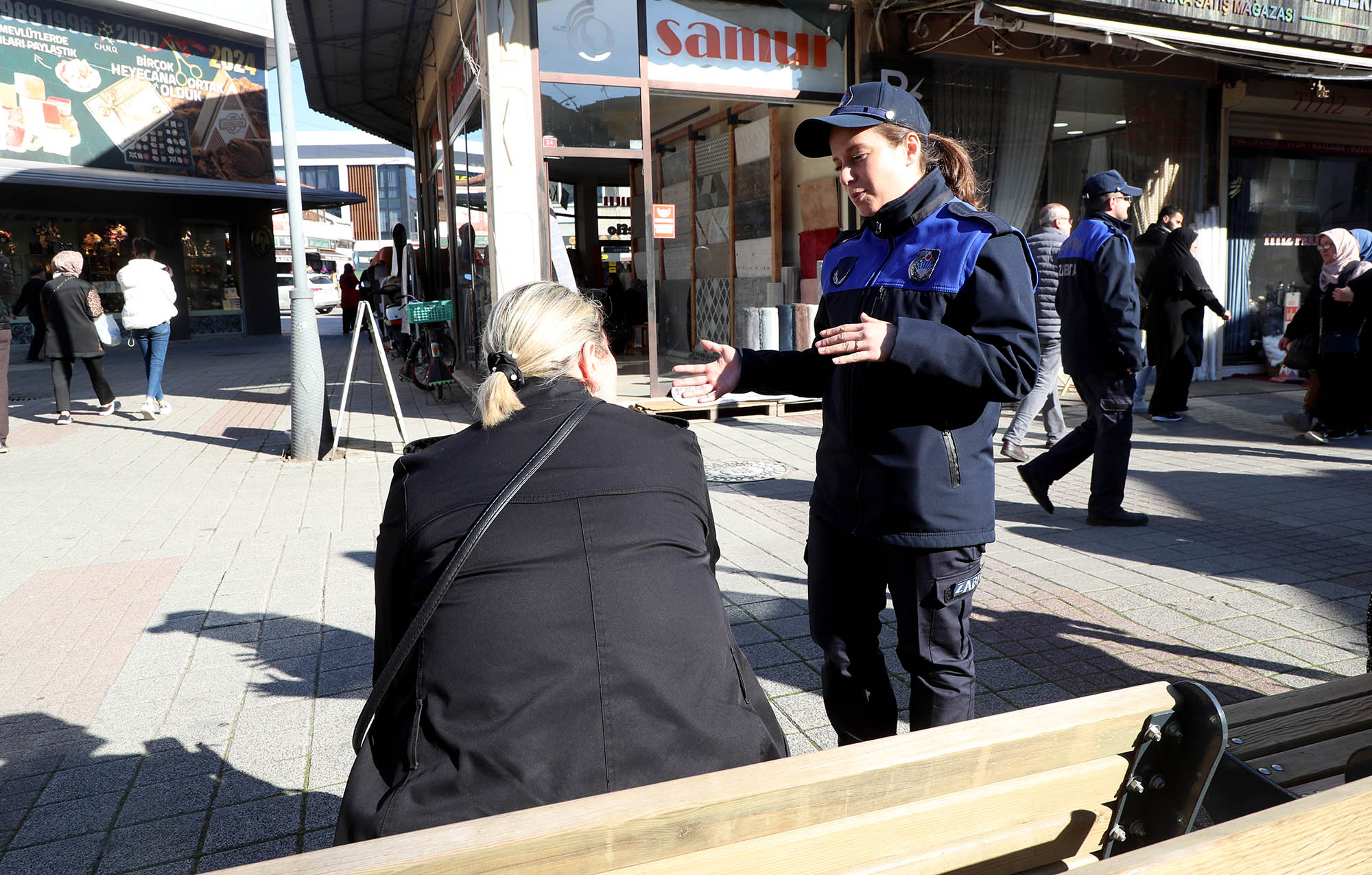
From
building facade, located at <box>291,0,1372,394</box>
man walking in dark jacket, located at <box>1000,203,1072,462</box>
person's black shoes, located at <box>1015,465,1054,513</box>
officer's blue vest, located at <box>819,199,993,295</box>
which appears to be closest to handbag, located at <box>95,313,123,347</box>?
building facade, located at <box>291,0,1372,394</box>

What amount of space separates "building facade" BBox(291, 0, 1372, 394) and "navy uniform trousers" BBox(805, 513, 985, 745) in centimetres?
482

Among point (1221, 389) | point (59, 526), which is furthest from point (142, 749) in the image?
point (1221, 389)

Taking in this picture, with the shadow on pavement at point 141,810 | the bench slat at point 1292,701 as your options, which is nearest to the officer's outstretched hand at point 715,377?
the bench slat at point 1292,701

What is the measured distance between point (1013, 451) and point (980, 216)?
17.7 ft

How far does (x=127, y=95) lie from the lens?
22359mm

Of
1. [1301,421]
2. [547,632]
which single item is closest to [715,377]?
[547,632]

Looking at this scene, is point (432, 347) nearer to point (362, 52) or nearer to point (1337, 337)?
point (362, 52)

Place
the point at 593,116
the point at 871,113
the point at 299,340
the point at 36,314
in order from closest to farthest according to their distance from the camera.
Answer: the point at 871,113 < the point at 299,340 < the point at 593,116 < the point at 36,314

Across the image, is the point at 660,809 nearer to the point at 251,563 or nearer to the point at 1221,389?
the point at 251,563

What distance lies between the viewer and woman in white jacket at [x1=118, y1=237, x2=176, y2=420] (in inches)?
413

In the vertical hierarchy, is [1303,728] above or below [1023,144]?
below

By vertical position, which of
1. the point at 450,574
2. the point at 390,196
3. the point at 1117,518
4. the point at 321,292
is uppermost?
the point at 390,196

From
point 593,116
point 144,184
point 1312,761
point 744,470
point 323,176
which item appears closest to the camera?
point 1312,761

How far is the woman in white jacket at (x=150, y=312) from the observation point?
34.4ft
